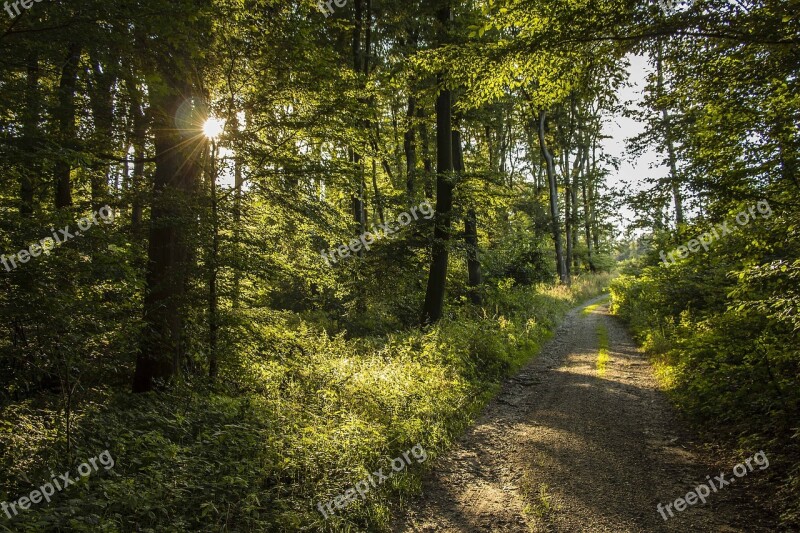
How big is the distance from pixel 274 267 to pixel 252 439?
3.04 metres

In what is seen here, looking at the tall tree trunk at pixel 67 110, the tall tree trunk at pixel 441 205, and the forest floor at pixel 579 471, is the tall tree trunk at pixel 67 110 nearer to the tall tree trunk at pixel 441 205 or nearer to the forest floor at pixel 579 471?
the forest floor at pixel 579 471

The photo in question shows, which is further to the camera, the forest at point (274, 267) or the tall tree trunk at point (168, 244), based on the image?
the tall tree trunk at point (168, 244)

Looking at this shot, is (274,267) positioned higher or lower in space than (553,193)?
lower

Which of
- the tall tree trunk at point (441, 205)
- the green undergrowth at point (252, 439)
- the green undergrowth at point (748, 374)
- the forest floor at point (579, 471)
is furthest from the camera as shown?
the tall tree trunk at point (441, 205)

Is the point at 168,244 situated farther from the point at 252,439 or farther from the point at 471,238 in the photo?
the point at 471,238

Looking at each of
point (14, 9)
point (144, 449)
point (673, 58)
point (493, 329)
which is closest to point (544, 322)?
point (493, 329)

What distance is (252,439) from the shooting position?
17.4 feet

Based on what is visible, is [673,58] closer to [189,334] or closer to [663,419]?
[663,419]

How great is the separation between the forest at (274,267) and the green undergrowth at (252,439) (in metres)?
0.04

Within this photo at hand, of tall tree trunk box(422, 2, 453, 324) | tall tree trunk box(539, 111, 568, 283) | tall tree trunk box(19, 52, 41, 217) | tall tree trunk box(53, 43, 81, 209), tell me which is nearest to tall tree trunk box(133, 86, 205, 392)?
tall tree trunk box(53, 43, 81, 209)

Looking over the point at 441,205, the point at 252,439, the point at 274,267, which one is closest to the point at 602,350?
the point at 441,205

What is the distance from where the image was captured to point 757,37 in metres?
4.54

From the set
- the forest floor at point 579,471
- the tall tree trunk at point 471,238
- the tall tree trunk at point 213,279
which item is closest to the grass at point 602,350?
the forest floor at point 579,471

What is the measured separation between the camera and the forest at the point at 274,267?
4543 mm
